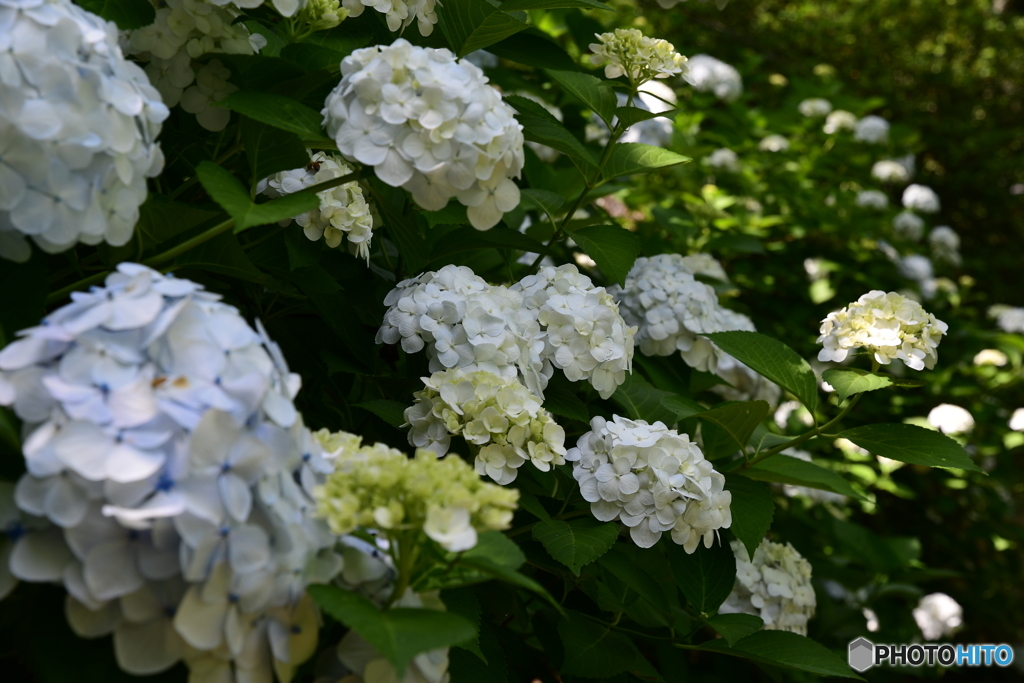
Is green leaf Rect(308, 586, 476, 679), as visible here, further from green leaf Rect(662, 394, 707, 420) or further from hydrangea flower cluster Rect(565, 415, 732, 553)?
green leaf Rect(662, 394, 707, 420)

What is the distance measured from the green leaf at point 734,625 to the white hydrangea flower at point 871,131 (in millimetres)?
4090

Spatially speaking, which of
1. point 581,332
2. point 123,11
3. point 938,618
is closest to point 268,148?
point 123,11

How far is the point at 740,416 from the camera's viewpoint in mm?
1428

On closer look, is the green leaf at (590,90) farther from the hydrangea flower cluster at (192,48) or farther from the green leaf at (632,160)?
the hydrangea flower cluster at (192,48)

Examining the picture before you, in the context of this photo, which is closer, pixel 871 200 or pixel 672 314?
pixel 672 314

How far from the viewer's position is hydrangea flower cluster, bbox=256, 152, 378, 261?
4.27 ft

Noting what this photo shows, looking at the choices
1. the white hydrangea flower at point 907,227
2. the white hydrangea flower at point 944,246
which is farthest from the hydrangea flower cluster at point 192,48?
the white hydrangea flower at point 944,246

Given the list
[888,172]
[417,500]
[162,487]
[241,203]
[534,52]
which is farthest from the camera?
[888,172]

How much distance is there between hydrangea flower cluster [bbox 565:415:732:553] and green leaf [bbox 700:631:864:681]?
9.2 inches

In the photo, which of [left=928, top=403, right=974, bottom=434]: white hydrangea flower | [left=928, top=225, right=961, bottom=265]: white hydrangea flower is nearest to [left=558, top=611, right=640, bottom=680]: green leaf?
[left=928, top=403, right=974, bottom=434]: white hydrangea flower

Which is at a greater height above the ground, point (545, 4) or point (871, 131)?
point (545, 4)

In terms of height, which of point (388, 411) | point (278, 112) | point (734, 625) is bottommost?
point (734, 625)

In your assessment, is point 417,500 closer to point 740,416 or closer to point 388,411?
point 388,411

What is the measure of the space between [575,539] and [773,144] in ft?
11.4
